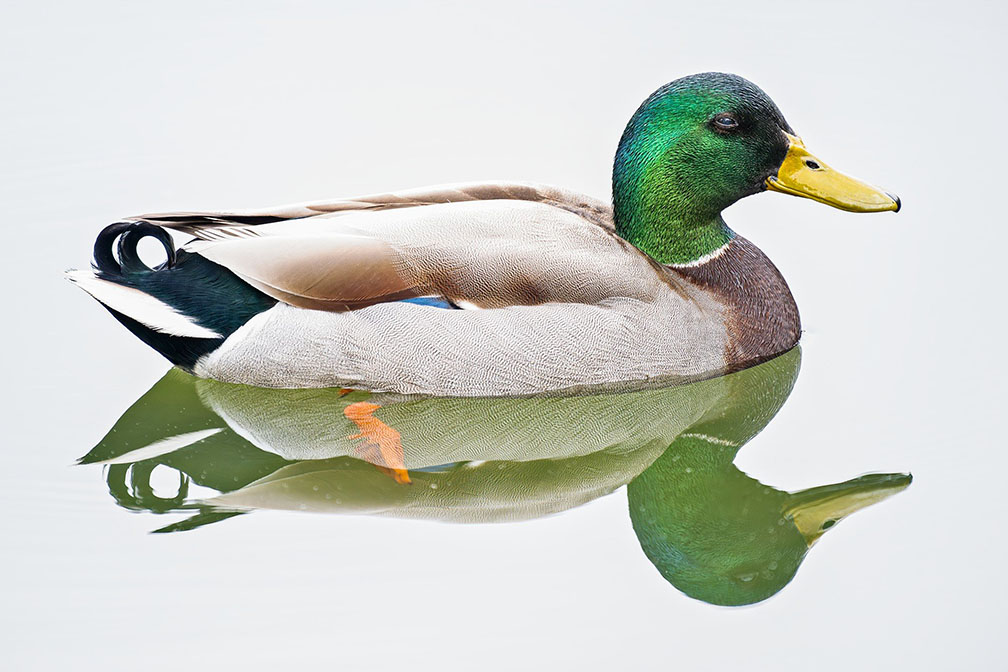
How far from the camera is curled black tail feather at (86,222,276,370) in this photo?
761 centimetres

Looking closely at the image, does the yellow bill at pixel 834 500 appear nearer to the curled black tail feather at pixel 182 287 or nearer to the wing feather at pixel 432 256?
the wing feather at pixel 432 256

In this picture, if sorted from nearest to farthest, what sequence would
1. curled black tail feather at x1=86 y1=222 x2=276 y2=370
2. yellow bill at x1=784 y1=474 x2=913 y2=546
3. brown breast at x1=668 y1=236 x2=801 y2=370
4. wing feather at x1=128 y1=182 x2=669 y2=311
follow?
yellow bill at x1=784 y1=474 x2=913 y2=546 → wing feather at x1=128 y1=182 x2=669 y2=311 → curled black tail feather at x1=86 y1=222 x2=276 y2=370 → brown breast at x1=668 y1=236 x2=801 y2=370

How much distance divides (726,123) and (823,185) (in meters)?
0.59

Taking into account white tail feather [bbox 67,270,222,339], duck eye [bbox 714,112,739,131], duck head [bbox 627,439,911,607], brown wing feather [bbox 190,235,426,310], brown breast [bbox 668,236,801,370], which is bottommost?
duck head [bbox 627,439,911,607]

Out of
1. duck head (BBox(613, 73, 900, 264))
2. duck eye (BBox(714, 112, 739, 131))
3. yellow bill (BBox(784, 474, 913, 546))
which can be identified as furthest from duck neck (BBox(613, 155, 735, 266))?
yellow bill (BBox(784, 474, 913, 546))

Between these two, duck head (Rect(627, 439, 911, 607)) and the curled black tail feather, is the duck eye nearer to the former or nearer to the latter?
duck head (Rect(627, 439, 911, 607))

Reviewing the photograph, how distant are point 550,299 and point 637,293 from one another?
0.43 meters

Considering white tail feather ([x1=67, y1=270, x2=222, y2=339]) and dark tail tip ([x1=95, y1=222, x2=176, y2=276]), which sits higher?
dark tail tip ([x1=95, y1=222, x2=176, y2=276])

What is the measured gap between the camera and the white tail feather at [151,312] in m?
7.62

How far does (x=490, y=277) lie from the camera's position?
24.4ft

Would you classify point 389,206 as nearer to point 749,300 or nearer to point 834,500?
point 749,300

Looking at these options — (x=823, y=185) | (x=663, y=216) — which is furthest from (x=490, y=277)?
(x=823, y=185)

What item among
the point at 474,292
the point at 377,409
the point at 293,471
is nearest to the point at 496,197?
the point at 474,292

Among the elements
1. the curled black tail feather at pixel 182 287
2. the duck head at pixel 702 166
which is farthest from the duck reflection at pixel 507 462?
the duck head at pixel 702 166
